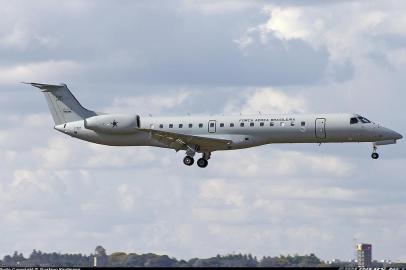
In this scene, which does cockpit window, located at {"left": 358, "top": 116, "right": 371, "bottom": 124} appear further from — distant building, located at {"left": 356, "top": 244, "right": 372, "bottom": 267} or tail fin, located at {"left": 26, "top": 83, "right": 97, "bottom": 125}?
tail fin, located at {"left": 26, "top": 83, "right": 97, "bottom": 125}

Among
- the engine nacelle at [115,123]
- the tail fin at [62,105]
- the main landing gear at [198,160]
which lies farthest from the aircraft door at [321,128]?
the tail fin at [62,105]

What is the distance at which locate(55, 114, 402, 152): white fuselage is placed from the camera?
10350 centimetres

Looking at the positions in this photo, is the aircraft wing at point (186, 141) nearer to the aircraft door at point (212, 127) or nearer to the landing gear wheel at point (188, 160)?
the landing gear wheel at point (188, 160)

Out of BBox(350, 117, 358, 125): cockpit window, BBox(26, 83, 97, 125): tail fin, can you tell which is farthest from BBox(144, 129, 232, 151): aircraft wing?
BBox(350, 117, 358, 125): cockpit window

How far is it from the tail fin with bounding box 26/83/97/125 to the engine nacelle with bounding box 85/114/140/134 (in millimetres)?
4730

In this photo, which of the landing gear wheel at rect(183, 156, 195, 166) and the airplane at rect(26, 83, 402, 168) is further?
the landing gear wheel at rect(183, 156, 195, 166)

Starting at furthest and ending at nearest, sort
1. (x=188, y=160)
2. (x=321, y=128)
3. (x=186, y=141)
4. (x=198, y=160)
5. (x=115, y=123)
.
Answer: (x=198, y=160), (x=115, y=123), (x=188, y=160), (x=186, y=141), (x=321, y=128)

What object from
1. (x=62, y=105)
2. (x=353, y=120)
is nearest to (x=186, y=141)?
(x=353, y=120)

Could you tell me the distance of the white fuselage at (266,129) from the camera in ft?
340

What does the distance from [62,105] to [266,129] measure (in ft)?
61.3

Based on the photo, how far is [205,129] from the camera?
10750 cm

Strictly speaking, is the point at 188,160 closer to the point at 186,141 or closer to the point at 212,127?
the point at 186,141

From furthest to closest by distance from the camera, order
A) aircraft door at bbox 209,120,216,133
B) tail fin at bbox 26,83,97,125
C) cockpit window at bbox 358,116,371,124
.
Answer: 1. tail fin at bbox 26,83,97,125
2. aircraft door at bbox 209,120,216,133
3. cockpit window at bbox 358,116,371,124

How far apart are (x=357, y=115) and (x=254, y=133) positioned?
7.26m
